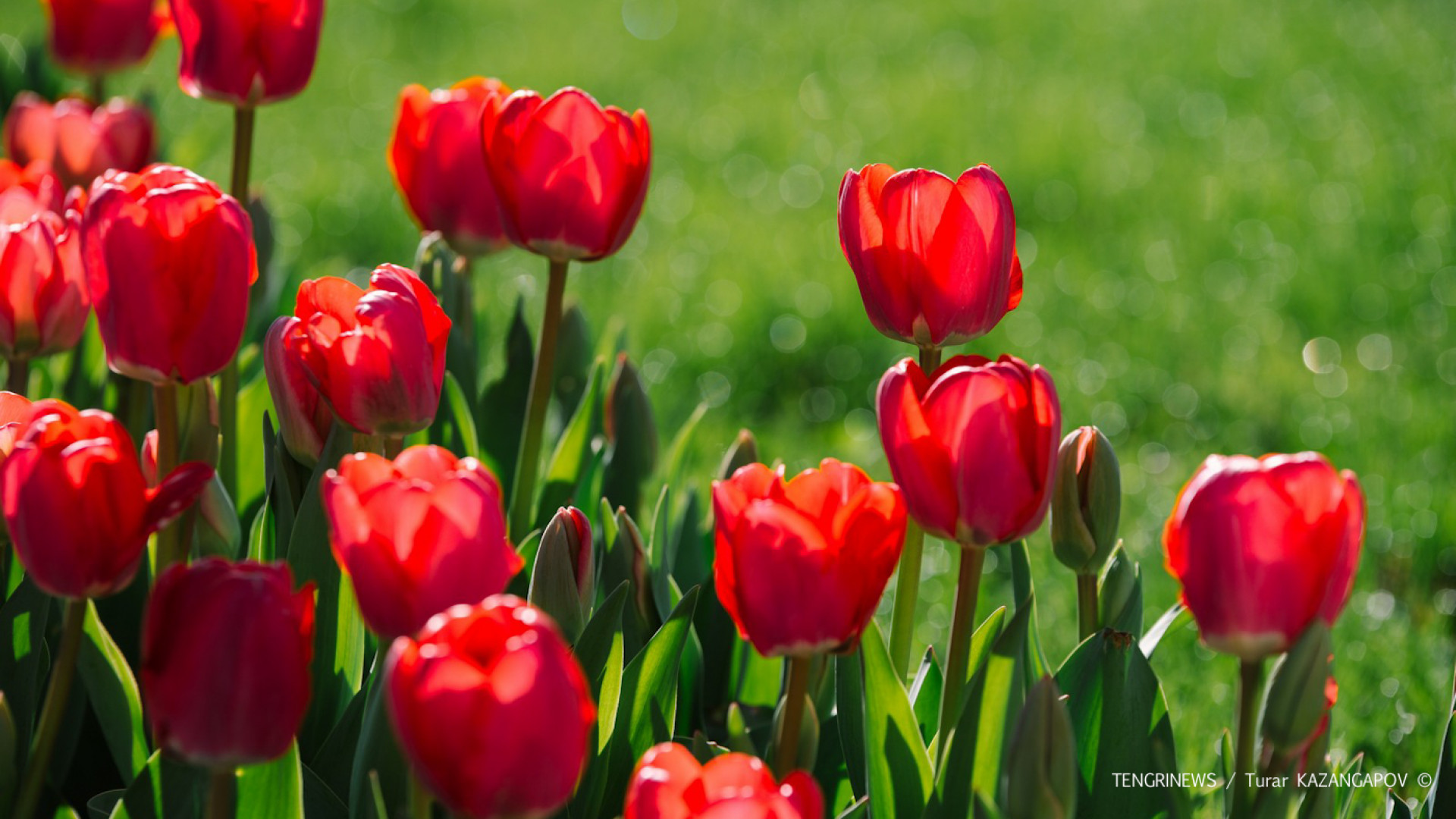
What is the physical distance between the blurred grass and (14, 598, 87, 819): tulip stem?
1.30 meters

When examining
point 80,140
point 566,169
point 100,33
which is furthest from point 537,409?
point 100,33

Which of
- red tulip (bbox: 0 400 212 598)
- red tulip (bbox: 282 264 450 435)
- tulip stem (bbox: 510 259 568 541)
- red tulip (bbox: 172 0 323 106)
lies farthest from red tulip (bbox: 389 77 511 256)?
red tulip (bbox: 0 400 212 598)

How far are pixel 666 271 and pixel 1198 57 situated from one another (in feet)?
8.85

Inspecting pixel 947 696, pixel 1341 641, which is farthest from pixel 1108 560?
pixel 1341 641

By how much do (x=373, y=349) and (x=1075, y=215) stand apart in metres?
3.28

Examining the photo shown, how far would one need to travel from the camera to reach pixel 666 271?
362cm

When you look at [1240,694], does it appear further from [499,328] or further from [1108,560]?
[499,328]

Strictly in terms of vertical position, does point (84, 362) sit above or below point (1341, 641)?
above

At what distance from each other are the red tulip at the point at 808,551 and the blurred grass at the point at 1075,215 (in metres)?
1.03

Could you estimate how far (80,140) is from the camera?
199cm

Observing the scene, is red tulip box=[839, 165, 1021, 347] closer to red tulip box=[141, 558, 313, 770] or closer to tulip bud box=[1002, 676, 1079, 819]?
tulip bud box=[1002, 676, 1079, 819]

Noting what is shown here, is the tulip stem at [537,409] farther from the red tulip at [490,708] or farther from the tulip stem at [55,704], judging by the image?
the red tulip at [490,708]

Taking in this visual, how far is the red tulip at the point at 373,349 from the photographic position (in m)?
1.07

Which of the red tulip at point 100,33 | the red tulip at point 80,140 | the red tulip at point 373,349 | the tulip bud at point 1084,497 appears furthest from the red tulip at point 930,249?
the red tulip at point 100,33
